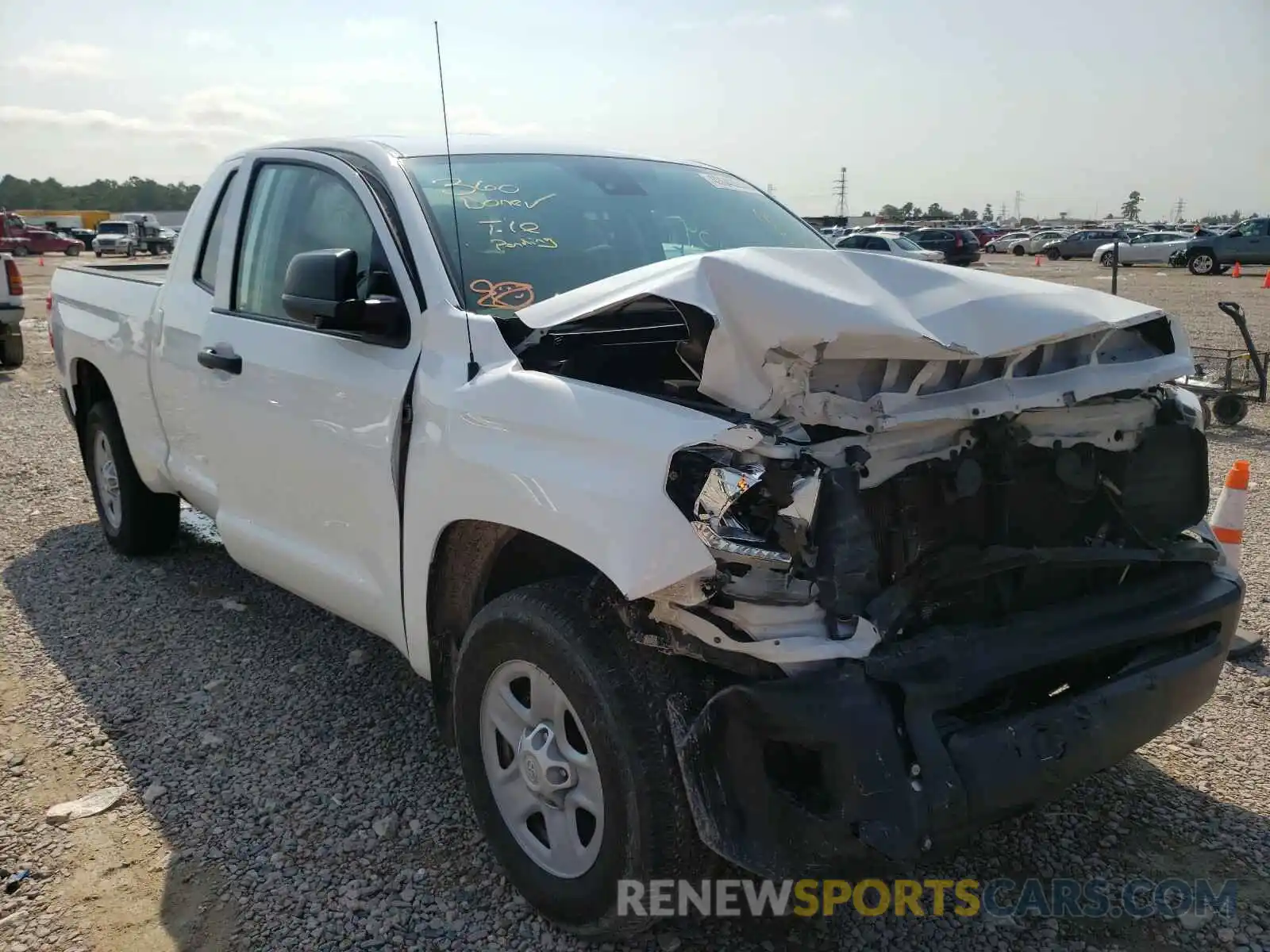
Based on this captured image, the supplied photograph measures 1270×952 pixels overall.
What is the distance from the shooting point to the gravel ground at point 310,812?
2619 millimetres

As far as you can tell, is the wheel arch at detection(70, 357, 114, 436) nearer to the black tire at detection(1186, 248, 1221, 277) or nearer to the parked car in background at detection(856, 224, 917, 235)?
the parked car in background at detection(856, 224, 917, 235)

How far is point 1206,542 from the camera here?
2.89 metres

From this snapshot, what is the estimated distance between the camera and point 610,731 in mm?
2223

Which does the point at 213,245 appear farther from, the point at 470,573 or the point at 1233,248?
the point at 1233,248

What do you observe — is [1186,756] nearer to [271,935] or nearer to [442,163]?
[271,935]

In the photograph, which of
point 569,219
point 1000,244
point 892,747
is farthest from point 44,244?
point 892,747

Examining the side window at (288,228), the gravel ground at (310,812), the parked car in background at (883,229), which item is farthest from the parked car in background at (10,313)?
the parked car in background at (883,229)

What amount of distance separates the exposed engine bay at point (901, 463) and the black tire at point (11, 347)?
11896mm

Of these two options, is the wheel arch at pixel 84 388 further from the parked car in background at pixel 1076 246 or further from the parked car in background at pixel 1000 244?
the parked car in background at pixel 1000 244

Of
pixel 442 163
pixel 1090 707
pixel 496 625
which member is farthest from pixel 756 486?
pixel 442 163

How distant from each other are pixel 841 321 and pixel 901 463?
0.36 meters

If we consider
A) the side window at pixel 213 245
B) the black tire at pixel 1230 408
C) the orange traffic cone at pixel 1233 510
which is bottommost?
the black tire at pixel 1230 408

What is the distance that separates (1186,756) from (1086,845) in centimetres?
73

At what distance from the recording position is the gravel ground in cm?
262
